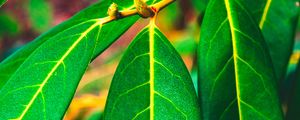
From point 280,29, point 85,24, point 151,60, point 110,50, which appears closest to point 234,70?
point 151,60

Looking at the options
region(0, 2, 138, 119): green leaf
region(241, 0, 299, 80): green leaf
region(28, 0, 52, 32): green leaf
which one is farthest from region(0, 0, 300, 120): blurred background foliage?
region(0, 2, 138, 119): green leaf

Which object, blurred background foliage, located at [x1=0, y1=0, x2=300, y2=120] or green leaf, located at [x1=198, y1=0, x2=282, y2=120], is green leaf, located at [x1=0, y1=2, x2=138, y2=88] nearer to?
green leaf, located at [x1=198, y1=0, x2=282, y2=120]

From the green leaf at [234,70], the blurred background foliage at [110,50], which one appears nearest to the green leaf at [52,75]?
the green leaf at [234,70]

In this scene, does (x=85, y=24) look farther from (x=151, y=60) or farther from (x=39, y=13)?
(x=39, y=13)

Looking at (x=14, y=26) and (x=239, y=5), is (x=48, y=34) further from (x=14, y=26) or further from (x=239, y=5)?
(x=14, y=26)

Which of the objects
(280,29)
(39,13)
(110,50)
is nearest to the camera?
(280,29)

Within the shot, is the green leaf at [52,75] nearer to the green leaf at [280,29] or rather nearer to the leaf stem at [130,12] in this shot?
the leaf stem at [130,12]
